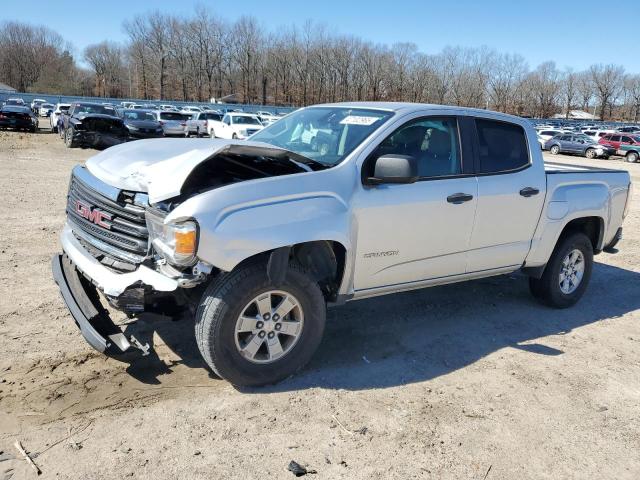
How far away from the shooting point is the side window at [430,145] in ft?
14.3

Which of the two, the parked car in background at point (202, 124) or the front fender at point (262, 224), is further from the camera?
the parked car in background at point (202, 124)

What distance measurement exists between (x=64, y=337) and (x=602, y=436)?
12.9ft

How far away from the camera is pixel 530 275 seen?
560cm

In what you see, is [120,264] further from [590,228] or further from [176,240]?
[590,228]

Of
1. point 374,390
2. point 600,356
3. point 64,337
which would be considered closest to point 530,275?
point 600,356

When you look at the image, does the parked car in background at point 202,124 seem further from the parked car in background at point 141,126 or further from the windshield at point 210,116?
the parked car in background at point 141,126

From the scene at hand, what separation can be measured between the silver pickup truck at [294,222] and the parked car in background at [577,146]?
111 feet

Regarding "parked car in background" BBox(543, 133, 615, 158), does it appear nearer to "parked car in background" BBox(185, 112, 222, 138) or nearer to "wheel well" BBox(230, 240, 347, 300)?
"parked car in background" BBox(185, 112, 222, 138)

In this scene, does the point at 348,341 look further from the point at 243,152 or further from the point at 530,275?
the point at 530,275

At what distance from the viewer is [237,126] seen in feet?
87.8

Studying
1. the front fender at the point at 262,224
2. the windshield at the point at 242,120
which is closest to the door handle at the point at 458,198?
the front fender at the point at 262,224

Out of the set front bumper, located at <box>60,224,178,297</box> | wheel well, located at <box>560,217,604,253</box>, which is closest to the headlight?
front bumper, located at <box>60,224,178,297</box>

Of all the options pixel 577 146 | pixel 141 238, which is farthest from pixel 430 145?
pixel 577 146

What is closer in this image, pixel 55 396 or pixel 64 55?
pixel 55 396
